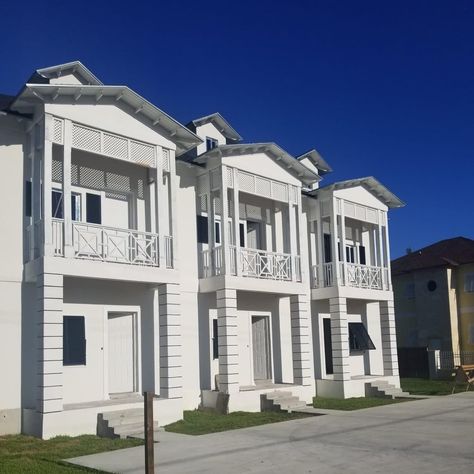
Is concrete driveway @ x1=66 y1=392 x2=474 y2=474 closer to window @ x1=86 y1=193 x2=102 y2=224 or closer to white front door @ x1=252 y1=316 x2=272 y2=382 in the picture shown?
white front door @ x1=252 y1=316 x2=272 y2=382

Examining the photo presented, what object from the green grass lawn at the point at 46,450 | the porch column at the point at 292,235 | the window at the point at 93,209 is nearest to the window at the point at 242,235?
the porch column at the point at 292,235

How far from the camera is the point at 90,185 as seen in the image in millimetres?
16500

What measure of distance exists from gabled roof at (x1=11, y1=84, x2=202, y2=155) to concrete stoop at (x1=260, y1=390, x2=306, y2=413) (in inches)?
291

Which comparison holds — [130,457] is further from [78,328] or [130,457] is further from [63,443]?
[78,328]

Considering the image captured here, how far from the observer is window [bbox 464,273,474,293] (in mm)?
33594

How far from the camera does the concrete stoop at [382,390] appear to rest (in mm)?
21453

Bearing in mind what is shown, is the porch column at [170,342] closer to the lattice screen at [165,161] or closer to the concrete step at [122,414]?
the concrete step at [122,414]

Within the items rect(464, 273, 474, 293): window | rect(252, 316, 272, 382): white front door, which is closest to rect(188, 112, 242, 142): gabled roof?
rect(252, 316, 272, 382): white front door

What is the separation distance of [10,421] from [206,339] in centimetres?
634

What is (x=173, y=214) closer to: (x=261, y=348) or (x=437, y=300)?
(x=261, y=348)

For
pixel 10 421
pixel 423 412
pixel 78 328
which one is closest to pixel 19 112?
pixel 78 328

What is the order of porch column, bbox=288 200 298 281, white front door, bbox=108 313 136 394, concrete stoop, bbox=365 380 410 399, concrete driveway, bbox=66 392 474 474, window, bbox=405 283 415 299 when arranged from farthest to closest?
window, bbox=405 283 415 299 < concrete stoop, bbox=365 380 410 399 < porch column, bbox=288 200 298 281 < white front door, bbox=108 313 136 394 < concrete driveway, bbox=66 392 474 474

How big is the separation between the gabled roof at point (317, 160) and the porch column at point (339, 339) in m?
6.32

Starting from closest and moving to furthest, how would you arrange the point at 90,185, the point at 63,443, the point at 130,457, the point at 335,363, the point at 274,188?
the point at 130,457, the point at 63,443, the point at 90,185, the point at 274,188, the point at 335,363
